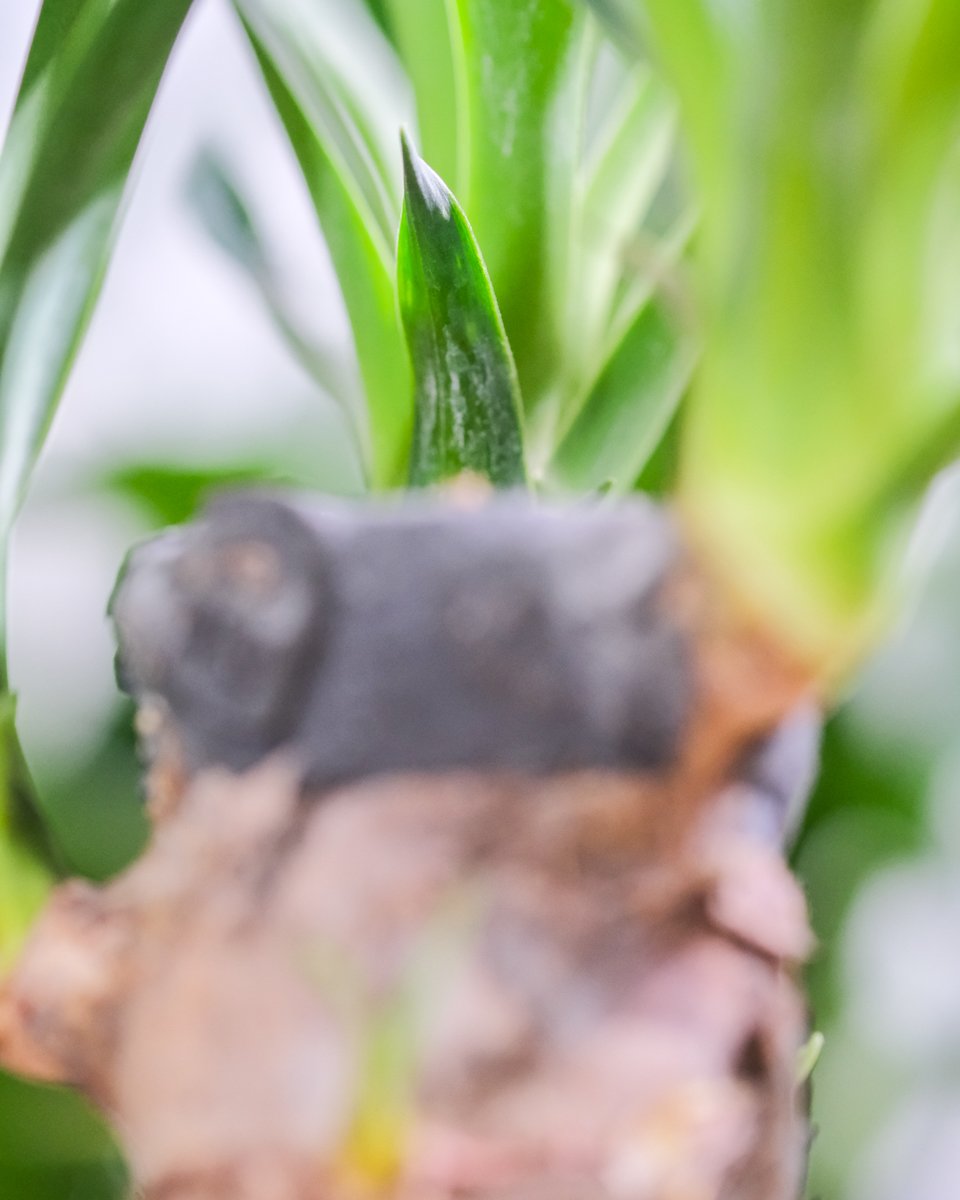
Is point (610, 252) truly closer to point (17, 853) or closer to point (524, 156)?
point (524, 156)

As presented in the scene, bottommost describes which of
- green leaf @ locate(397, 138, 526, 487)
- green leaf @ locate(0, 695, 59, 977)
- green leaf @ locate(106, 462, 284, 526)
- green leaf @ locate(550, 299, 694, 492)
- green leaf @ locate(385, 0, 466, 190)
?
green leaf @ locate(106, 462, 284, 526)

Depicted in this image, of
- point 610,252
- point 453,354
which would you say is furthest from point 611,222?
point 453,354

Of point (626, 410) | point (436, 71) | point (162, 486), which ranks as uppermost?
point (436, 71)

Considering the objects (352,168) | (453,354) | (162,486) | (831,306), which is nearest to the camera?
(831,306)

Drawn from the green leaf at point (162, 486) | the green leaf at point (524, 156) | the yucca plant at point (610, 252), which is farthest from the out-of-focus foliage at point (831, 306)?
the green leaf at point (162, 486)

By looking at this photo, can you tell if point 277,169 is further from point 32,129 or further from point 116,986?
point 116,986

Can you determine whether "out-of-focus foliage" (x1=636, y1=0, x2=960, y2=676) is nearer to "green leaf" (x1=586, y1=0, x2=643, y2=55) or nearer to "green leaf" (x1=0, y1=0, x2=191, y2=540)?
"green leaf" (x1=586, y1=0, x2=643, y2=55)

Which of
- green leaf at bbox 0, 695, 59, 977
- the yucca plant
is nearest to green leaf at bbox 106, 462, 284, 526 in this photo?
the yucca plant
